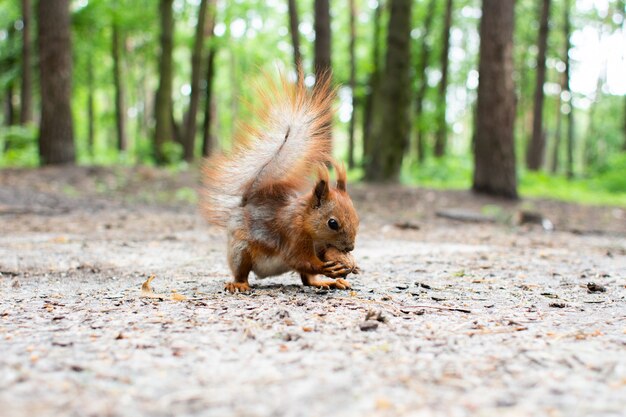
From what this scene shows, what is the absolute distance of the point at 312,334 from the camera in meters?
3.25

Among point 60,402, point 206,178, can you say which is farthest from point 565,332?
point 206,178

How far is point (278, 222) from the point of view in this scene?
14.8ft

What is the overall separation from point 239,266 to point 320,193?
2.63 ft

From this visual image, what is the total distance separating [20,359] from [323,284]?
91.6 inches

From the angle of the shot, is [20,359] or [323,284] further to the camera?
[323,284]

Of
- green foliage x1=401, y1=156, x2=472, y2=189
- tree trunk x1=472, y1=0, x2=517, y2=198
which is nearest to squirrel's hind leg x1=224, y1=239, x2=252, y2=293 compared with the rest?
tree trunk x1=472, y1=0, x2=517, y2=198

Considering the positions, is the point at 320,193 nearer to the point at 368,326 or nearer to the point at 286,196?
the point at 286,196

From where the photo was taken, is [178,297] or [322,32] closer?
[178,297]

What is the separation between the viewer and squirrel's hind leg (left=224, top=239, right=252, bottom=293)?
4.57 m

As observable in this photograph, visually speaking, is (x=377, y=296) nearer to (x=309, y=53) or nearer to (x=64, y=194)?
(x=64, y=194)

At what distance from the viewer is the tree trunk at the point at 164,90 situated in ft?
60.6

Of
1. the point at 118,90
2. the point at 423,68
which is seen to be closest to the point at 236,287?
the point at 118,90

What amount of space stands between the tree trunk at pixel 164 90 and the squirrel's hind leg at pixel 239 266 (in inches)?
556

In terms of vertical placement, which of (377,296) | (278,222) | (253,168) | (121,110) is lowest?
(377,296)
